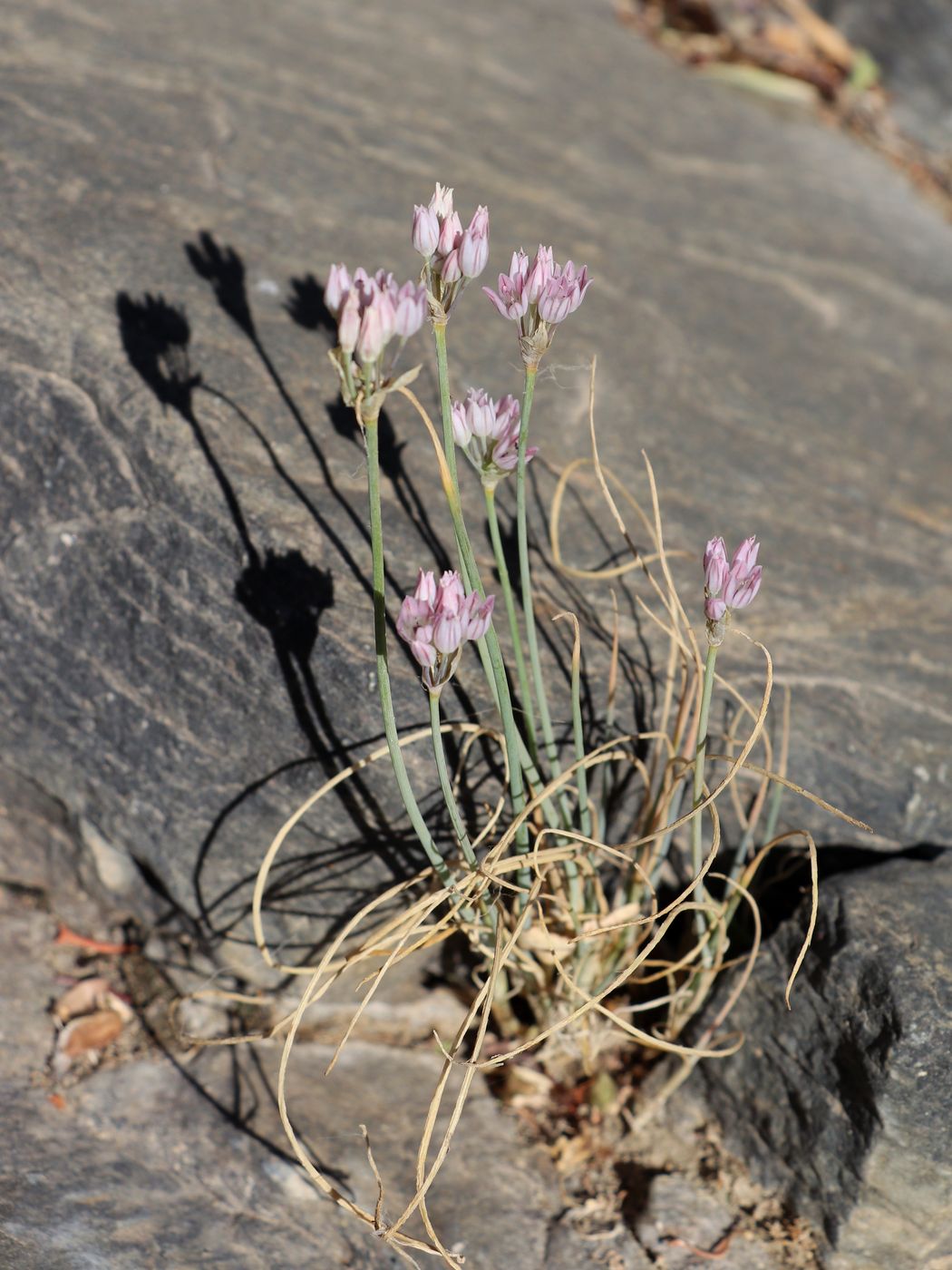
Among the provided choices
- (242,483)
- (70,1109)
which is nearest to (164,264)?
(242,483)

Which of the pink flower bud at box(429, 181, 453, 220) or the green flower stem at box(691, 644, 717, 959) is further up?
the pink flower bud at box(429, 181, 453, 220)

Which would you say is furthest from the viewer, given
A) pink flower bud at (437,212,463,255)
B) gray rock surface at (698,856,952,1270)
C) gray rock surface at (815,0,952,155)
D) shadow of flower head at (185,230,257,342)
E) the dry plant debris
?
gray rock surface at (815,0,952,155)

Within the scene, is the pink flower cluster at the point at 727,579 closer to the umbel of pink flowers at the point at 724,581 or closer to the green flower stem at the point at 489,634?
the umbel of pink flowers at the point at 724,581

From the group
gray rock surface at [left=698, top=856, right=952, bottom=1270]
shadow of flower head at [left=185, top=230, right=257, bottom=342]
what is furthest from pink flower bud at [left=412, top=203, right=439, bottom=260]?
gray rock surface at [left=698, top=856, right=952, bottom=1270]

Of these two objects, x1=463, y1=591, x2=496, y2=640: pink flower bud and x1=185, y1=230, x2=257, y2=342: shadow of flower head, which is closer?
x1=463, y1=591, x2=496, y2=640: pink flower bud

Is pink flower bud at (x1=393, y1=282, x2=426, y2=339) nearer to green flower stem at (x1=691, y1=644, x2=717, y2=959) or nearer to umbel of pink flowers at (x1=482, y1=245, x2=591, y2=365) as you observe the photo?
umbel of pink flowers at (x1=482, y1=245, x2=591, y2=365)

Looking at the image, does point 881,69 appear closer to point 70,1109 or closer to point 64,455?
point 64,455

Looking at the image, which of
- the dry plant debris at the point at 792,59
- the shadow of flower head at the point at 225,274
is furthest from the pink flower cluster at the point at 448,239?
the dry plant debris at the point at 792,59
